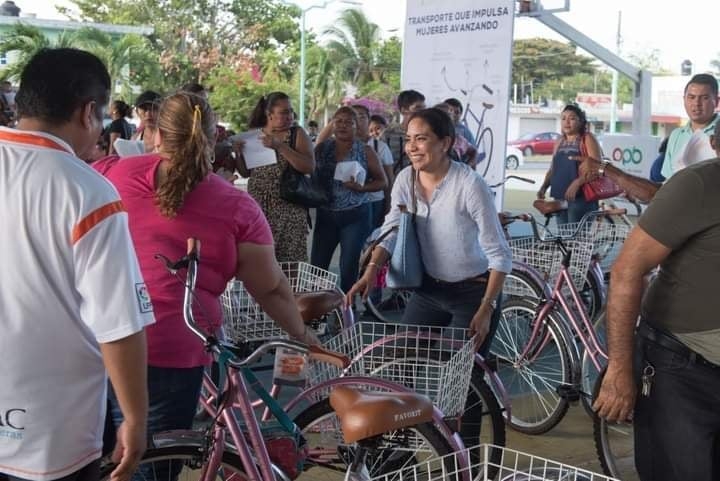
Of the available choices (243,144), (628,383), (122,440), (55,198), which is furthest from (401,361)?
(243,144)

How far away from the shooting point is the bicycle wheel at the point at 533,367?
187 inches

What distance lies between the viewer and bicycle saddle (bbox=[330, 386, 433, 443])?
101 inches

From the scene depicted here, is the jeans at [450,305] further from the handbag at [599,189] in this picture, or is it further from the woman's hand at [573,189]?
the handbag at [599,189]

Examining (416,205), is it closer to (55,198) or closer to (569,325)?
(569,325)

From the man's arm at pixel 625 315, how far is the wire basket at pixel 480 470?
241 mm

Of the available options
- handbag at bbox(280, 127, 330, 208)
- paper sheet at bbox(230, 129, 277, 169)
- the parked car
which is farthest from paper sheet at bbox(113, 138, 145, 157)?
the parked car

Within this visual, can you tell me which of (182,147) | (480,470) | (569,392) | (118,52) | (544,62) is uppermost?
(544,62)

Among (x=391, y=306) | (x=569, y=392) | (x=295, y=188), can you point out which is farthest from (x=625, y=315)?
(x=391, y=306)

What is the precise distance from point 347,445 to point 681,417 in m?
1.11

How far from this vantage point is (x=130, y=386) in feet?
6.47

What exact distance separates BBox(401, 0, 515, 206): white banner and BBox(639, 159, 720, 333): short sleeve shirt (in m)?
5.66

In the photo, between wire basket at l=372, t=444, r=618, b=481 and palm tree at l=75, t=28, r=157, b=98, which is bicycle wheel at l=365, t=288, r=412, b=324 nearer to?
wire basket at l=372, t=444, r=618, b=481

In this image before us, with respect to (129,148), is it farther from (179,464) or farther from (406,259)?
(179,464)

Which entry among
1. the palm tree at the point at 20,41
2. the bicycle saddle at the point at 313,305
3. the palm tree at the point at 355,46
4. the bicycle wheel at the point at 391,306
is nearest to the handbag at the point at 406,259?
the bicycle saddle at the point at 313,305
